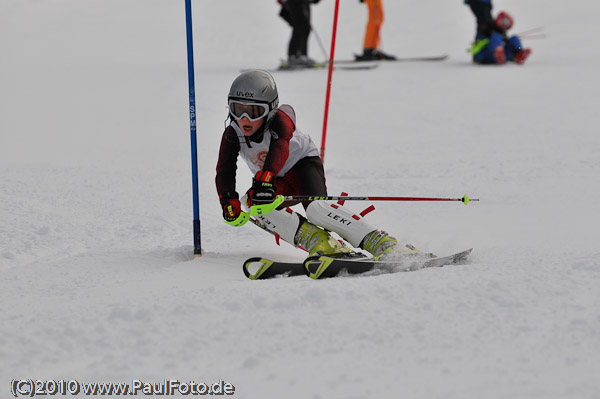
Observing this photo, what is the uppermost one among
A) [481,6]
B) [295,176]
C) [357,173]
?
[481,6]

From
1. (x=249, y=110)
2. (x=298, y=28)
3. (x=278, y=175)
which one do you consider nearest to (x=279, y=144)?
(x=249, y=110)

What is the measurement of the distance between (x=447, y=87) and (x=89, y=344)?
897 centimetres

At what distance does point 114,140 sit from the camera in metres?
7.90

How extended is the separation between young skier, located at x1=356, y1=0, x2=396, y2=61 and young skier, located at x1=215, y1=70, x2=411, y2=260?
8.79 metres

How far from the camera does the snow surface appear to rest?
2.33 meters

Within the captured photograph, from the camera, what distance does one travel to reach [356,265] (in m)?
3.36

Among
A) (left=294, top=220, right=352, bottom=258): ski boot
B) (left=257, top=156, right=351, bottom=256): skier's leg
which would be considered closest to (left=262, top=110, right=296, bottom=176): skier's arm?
(left=257, top=156, right=351, bottom=256): skier's leg

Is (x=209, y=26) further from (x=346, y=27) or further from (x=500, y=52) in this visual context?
(x=500, y=52)

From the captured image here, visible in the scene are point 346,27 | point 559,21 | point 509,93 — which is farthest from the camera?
point 346,27

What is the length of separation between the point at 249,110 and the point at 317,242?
0.83m

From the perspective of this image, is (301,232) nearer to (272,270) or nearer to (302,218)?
(302,218)

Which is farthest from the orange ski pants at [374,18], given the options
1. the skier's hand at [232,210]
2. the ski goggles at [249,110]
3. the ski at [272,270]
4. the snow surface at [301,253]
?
the ski at [272,270]

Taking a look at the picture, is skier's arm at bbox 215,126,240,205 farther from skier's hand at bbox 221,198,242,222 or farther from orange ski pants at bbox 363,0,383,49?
orange ski pants at bbox 363,0,383,49

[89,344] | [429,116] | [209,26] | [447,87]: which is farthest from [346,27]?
[89,344]
